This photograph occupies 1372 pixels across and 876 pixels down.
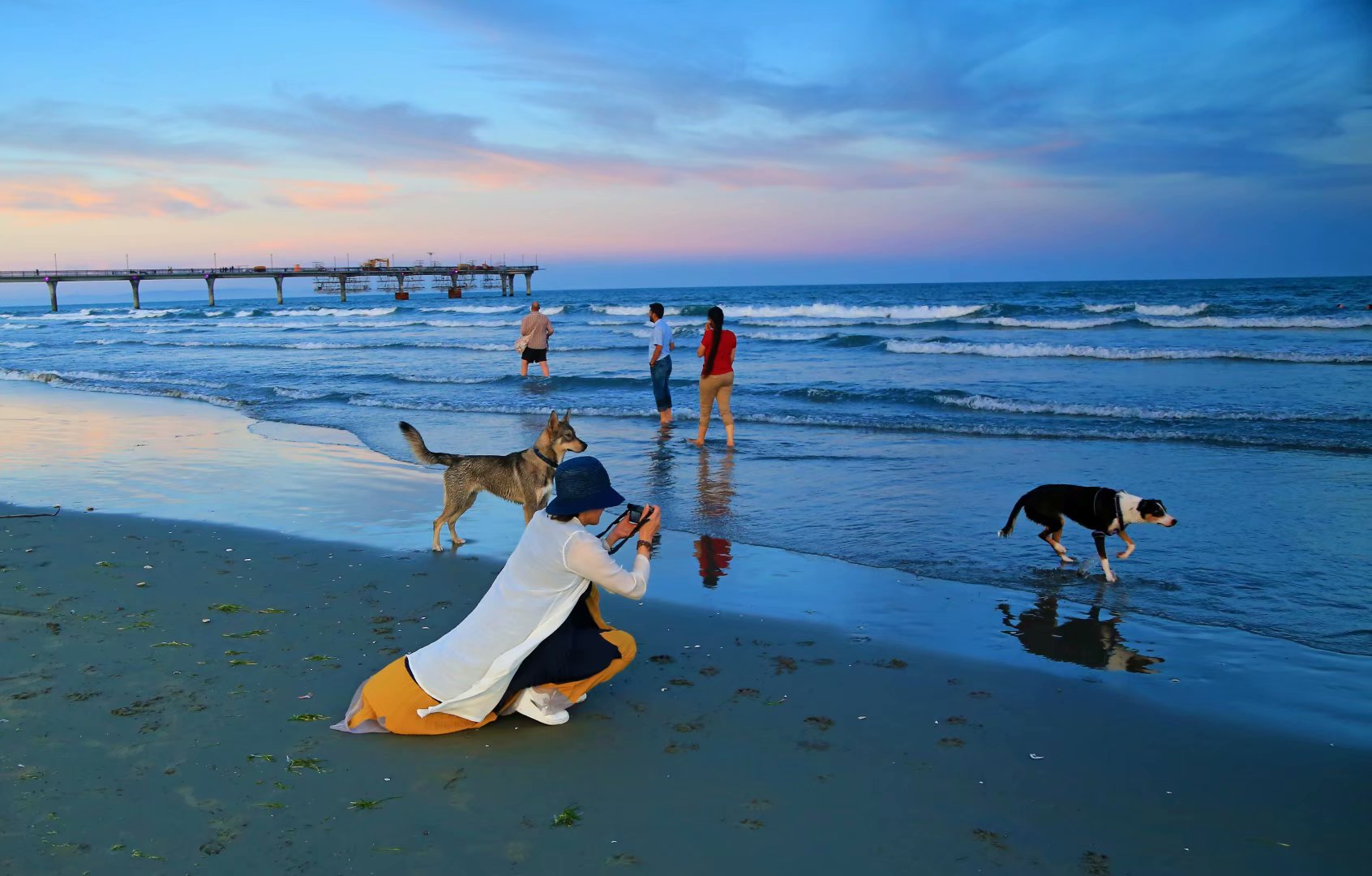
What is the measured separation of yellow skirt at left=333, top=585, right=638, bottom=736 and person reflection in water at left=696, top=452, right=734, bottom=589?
2.46 metres

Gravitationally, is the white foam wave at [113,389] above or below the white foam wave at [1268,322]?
below

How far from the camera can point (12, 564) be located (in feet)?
20.5

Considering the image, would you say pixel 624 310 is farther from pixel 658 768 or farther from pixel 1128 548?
pixel 658 768

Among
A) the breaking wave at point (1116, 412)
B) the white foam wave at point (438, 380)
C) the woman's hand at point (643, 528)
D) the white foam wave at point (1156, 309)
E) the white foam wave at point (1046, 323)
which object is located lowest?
the white foam wave at point (438, 380)

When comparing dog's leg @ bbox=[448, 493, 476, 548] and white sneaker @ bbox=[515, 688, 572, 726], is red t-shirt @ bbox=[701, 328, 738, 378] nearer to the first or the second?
dog's leg @ bbox=[448, 493, 476, 548]

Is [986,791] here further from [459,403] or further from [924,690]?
[459,403]

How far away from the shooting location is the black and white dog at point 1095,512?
20.5 ft

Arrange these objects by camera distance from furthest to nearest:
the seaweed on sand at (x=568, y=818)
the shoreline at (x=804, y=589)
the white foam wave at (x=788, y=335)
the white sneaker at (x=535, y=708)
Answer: the white foam wave at (x=788, y=335) < the shoreline at (x=804, y=589) < the white sneaker at (x=535, y=708) < the seaweed on sand at (x=568, y=818)

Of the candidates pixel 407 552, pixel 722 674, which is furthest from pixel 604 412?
pixel 722 674

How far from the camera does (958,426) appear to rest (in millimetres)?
13453

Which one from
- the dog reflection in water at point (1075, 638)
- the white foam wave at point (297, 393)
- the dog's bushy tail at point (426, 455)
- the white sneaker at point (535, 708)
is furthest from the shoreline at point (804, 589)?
the white foam wave at point (297, 393)

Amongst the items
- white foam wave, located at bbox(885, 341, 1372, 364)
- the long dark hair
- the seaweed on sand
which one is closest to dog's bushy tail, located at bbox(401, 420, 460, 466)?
the seaweed on sand

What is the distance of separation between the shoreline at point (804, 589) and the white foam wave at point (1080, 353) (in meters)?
18.6

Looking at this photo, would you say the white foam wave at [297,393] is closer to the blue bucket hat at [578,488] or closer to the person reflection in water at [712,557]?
the person reflection in water at [712,557]
